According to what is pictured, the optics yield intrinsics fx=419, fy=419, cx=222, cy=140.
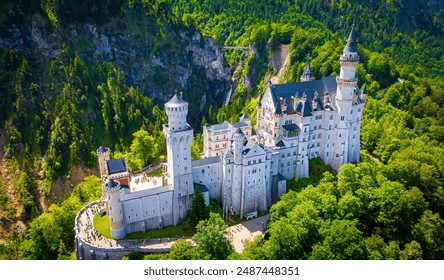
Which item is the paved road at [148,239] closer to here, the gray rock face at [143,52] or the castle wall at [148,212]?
the castle wall at [148,212]

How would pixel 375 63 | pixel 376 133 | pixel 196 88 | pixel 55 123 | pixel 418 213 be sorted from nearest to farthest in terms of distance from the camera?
pixel 418 213 → pixel 376 133 → pixel 55 123 → pixel 375 63 → pixel 196 88

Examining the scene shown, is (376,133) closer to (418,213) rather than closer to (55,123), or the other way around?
(418,213)

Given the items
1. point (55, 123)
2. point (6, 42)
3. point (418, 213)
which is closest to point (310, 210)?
point (418, 213)

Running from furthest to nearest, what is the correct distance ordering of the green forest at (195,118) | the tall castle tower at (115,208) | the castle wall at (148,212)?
the green forest at (195,118) → the castle wall at (148,212) → the tall castle tower at (115,208)

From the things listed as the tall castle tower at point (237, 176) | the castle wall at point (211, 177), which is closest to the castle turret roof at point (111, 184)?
the castle wall at point (211, 177)

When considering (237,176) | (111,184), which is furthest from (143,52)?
(111,184)

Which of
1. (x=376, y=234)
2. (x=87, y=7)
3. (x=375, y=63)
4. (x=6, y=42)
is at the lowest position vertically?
(x=376, y=234)
